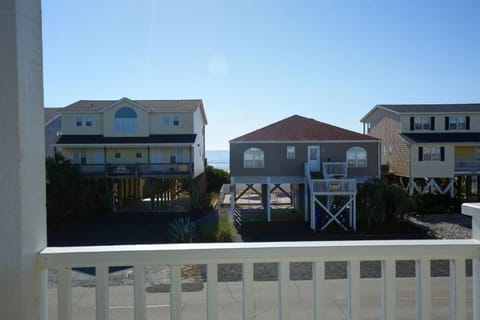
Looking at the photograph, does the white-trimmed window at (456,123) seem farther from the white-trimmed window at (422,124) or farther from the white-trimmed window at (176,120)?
the white-trimmed window at (176,120)

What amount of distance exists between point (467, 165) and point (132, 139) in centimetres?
2237

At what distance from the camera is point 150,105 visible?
917 inches

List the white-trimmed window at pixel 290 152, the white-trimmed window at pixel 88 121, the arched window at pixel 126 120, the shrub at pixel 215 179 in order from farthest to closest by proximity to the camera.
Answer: the shrub at pixel 215 179
the white-trimmed window at pixel 88 121
the arched window at pixel 126 120
the white-trimmed window at pixel 290 152

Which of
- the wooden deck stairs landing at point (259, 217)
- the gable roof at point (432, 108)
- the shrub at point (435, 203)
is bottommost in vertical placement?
the wooden deck stairs landing at point (259, 217)

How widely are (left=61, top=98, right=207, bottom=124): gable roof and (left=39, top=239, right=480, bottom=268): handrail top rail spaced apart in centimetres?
2157

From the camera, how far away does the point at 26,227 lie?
51.7 inches

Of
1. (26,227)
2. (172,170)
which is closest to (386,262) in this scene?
(26,227)

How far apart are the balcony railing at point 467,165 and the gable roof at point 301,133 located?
7841 mm

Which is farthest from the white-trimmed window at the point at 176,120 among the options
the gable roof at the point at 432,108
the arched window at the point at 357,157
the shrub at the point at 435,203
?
the shrub at the point at 435,203

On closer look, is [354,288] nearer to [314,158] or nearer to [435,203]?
[314,158]

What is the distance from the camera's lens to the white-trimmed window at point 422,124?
23031 mm

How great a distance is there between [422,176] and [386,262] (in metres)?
23.6

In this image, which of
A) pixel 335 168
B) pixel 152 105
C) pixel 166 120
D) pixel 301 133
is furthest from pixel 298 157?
pixel 152 105

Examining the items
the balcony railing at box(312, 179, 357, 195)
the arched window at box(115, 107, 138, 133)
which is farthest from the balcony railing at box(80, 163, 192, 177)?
the balcony railing at box(312, 179, 357, 195)
